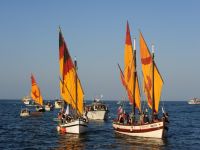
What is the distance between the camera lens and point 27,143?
4878 cm

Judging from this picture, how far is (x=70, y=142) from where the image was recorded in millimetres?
48750

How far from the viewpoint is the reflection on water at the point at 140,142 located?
44938mm

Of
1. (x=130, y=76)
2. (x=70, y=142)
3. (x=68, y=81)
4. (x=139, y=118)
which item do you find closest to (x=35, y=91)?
(x=68, y=81)

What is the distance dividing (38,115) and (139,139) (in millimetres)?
64785

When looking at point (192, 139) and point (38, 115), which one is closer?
point (192, 139)

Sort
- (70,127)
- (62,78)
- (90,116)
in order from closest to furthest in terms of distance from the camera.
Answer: (70,127)
(62,78)
(90,116)

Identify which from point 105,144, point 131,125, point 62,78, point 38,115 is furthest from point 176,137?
point 38,115

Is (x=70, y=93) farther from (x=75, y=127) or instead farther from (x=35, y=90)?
(x=35, y=90)

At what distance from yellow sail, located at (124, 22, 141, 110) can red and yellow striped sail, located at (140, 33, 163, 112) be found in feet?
9.33

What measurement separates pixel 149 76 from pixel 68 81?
39.7 feet

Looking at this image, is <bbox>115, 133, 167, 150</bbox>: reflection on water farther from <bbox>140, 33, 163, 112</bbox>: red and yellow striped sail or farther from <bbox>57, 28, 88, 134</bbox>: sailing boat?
<bbox>57, 28, 88, 134</bbox>: sailing boat

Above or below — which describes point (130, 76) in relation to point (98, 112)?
above

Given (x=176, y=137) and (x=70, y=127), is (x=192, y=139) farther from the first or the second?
(x=70, y=127)

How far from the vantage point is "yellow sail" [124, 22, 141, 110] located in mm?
56375
